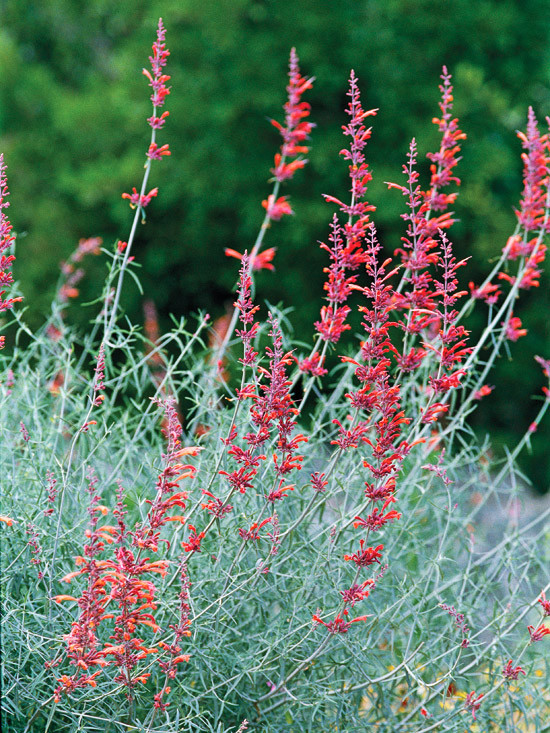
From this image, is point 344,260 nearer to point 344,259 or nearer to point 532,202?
point 344,259

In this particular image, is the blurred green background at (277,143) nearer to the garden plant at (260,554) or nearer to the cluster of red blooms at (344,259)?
the garden plant at (260,554)

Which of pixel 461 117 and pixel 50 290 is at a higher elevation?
pixel 461 117

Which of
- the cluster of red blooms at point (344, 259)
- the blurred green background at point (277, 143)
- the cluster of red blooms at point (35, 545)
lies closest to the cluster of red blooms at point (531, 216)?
the cluster of red blooms at point (344, 259)

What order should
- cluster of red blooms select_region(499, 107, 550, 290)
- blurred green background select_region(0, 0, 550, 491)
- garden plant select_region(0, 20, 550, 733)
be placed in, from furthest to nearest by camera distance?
1. blurred green background select_region(0, 0, 550, 491)
2. cluster of red blooms select_region(499, 107, 550, 290)
3. garden plant select_region(0, 20, 550, 733)

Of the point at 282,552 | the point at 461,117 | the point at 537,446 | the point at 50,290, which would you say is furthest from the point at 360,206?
the point at 50,290

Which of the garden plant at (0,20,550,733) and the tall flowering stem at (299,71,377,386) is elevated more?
the tall flowering stem at (299,71,377,386)

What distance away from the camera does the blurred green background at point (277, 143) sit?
7.32 metres

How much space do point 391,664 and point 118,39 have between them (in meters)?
10.2

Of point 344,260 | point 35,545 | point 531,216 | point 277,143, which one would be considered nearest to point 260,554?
point 35,545

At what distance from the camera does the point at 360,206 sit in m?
2.34

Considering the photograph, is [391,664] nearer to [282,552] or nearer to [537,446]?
[282,552]

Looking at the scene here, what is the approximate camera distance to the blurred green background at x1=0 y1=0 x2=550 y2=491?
732 centimetres

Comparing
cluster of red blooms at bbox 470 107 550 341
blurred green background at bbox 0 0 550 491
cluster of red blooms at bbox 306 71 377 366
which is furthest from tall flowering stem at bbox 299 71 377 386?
blurred green background at bbox 0 0 550 491

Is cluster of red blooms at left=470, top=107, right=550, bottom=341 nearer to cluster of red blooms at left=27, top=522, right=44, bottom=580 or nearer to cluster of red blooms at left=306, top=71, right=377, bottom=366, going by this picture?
cluster of red blooms at left=306, top=71, right=377, bottom=366
